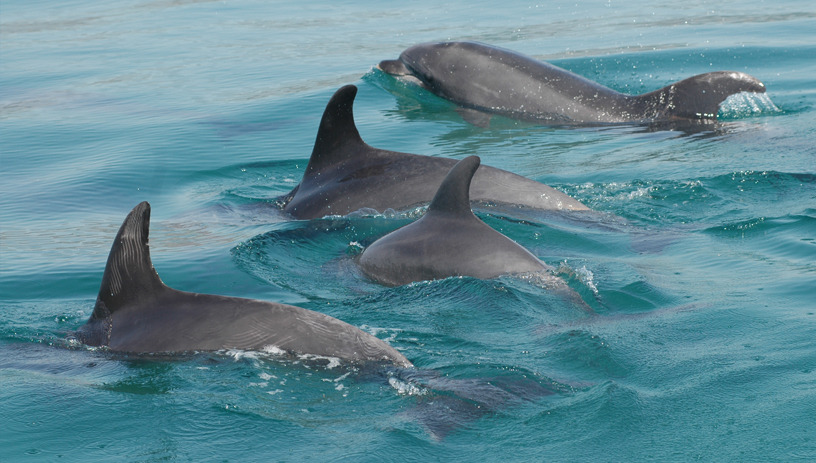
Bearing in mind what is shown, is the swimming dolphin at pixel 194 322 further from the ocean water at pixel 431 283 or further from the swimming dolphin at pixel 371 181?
the swimming dolphin at pixel 371 181

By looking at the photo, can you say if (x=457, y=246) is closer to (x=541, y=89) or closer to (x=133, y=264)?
(x=133, y=264)

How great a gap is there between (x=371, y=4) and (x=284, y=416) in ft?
87.1

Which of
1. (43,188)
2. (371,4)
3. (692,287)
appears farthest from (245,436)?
(371,4)

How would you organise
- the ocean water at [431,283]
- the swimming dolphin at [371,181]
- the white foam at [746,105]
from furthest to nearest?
the white foam at [746,105] → the swimming dolphin at [371,181] → the ocean water at [431,283]

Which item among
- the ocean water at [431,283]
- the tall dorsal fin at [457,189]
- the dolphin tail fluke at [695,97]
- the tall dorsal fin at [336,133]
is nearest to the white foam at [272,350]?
the ocean water at [431,283]

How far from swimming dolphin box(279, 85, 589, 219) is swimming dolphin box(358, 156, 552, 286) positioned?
2.06 meters

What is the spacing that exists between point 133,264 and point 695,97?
10.4 meters

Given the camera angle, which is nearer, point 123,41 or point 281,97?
point 281,97

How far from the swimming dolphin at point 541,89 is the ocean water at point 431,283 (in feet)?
1.35

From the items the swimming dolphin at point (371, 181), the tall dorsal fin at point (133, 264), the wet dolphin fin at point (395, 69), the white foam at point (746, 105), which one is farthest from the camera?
the wet dolphin fin at point (395, 69)

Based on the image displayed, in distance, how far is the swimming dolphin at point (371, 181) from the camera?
33.3 ft

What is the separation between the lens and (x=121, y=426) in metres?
5.95

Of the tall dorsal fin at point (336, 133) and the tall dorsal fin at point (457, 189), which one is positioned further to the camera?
the tall dorsal fin at point (336, 133)

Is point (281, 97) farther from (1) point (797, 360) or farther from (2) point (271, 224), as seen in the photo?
(1) point (797, 360)
